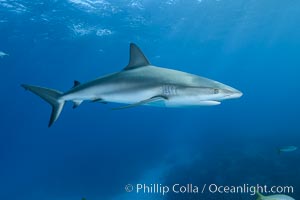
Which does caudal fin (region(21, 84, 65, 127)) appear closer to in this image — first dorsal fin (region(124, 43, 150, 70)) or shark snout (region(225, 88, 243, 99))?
first dorsal fin (region(124, 43, 150, 70))

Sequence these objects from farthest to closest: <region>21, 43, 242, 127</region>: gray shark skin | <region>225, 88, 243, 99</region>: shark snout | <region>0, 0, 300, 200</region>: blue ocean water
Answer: <region>0, 0, 300, 200</region>: blue ocean water < <region>21, 43, 242, 127</region>: gray shark skin < <region>225, 88, 243, 99</region>: shark snout

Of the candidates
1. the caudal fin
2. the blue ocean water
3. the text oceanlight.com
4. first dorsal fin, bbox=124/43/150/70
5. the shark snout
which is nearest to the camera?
the shark snout

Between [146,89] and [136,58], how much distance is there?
109 centimetres

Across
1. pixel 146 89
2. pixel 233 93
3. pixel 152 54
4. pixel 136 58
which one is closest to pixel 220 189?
pixel 136 58

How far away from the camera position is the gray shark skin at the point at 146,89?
4.79 metres

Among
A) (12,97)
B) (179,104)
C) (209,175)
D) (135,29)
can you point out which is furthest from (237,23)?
(12,97)

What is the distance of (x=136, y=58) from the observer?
6.18m

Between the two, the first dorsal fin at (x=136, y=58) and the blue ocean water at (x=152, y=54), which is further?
the blue ocean water at (x=152, y=54)

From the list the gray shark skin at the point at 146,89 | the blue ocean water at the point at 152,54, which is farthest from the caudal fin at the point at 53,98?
the blue ocean water at the point at 152,54

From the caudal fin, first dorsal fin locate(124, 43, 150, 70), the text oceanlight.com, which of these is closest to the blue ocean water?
the text oceanlight.com

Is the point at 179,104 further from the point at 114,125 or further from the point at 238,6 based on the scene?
the point at 114,125

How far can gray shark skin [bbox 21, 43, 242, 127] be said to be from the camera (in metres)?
4.79

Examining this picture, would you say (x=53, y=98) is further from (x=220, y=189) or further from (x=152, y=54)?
(x=152, y=54)

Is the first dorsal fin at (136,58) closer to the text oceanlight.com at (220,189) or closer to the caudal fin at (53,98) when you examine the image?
the caudal fin at (53,98)
